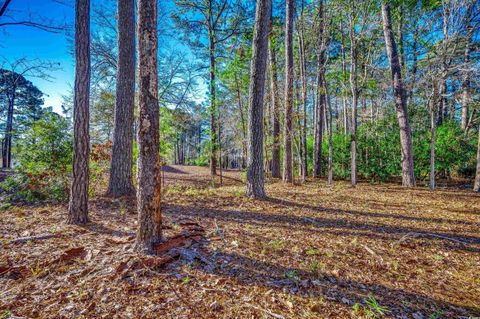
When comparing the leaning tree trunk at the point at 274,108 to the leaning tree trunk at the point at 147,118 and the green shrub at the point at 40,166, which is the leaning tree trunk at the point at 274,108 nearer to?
the leaning tree trunk at the point at 147,118

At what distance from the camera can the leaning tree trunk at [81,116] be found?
3.35 metres

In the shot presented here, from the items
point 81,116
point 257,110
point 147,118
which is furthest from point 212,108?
point 147,118

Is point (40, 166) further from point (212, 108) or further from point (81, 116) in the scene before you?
point (212, 108)

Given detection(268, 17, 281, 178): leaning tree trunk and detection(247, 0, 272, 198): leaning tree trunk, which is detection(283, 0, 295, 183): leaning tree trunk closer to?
detection(268, 17, 281, 178): leaning tree trunk

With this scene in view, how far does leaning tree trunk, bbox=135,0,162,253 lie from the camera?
7.42ft

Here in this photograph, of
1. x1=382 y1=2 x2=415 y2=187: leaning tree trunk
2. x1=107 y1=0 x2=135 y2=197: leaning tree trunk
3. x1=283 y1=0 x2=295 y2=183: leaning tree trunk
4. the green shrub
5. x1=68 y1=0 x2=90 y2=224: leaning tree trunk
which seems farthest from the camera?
x1=382 y1=2 x2=415 y2=187: leaning tree trunk

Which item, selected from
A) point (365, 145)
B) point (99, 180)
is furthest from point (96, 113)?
point (365, 145)

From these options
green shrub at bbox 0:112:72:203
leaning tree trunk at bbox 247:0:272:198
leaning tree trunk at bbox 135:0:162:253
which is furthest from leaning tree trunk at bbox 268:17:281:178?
green shrub at bbox 0:112:72:203

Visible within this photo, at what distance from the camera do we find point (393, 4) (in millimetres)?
7559

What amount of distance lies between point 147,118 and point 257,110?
3.18 metres

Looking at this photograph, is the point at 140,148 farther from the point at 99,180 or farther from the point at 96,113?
the point at 96,113

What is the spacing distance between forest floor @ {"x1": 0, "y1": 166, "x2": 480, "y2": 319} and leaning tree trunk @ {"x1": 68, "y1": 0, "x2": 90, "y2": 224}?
348 mm

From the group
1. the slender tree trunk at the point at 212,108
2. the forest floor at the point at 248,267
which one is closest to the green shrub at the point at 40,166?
the forest floor at the point at 248,267

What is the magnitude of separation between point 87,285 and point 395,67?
Result: 981 centimetres
